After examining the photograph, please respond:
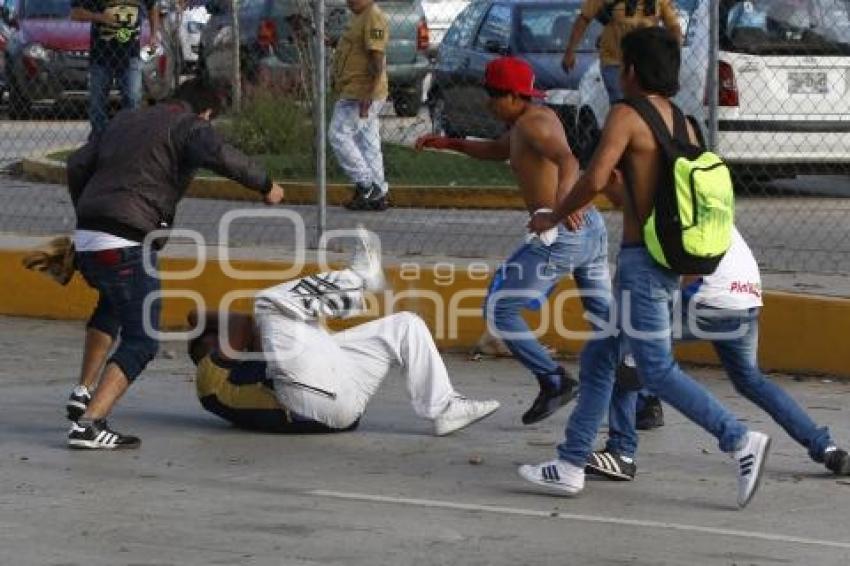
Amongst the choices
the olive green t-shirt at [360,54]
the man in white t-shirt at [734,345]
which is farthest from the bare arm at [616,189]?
the olive green t-shirt at [360,54]

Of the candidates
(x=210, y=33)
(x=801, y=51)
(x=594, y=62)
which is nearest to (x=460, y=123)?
(x=594, y=62)

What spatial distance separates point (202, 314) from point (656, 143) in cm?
268

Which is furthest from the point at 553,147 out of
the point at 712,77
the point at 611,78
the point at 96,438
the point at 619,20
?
the point at 611,78

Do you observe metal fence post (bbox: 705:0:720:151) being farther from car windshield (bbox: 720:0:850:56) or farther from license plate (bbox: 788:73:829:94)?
car windshield (bbox: 720:0:850:56)

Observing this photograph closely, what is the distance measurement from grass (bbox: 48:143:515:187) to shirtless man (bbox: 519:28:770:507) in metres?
8.41

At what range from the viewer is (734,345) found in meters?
8.05

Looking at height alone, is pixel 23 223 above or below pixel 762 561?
below

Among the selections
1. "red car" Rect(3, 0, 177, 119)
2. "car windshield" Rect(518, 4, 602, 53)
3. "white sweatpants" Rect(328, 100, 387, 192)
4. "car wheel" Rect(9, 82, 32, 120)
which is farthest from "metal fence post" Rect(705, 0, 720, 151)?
"car windshield" Rect(518, 4, 602, 53)

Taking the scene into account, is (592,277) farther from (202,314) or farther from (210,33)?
(210,33)

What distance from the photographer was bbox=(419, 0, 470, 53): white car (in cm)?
2539

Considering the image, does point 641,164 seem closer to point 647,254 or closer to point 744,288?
point 647,254

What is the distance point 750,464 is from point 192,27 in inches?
782

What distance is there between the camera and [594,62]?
17.2m

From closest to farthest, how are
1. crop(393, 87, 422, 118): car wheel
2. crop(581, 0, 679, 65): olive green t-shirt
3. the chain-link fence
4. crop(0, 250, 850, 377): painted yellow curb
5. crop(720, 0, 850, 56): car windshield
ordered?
crop(0, 250, 850, 377): painted yellow curb
the chain-link fence
crop(581, 0, 679, 65): olive green t-shirt
crop(720, 0, 850, 56): car windshield
crop(393, 87, 422, 118): car wheel
